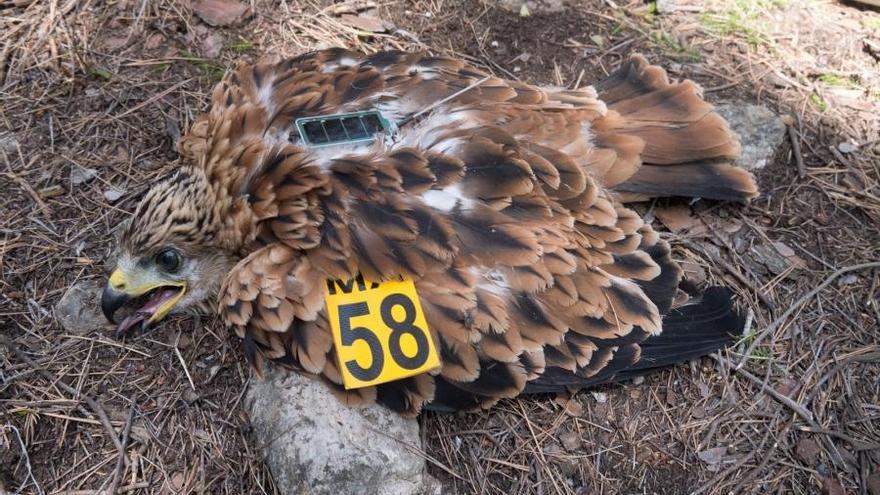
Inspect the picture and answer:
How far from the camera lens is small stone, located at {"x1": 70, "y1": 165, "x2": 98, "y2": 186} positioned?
10.5 feet

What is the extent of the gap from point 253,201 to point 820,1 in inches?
148

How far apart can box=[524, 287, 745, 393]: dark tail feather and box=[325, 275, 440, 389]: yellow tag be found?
49 centimetres

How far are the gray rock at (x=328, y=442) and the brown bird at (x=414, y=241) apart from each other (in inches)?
3.6

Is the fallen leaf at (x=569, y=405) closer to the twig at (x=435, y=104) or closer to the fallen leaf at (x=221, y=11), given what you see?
the twig at (x=435, y=104)

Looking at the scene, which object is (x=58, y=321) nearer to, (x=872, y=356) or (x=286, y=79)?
(x=286, y=79)

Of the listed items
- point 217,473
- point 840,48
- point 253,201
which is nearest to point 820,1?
point 840,48

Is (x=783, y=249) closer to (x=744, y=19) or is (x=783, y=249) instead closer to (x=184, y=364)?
(x=744, y=19)

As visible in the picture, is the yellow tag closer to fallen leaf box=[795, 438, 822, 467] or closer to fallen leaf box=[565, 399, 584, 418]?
fallen leaf box=[565, 399, 584, 418]

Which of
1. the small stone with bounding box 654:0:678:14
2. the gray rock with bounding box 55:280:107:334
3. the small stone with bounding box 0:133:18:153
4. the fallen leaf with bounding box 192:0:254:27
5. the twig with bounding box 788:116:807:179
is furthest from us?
the small stone with bounding box 654:0:678:14

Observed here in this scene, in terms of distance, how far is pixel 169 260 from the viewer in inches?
108

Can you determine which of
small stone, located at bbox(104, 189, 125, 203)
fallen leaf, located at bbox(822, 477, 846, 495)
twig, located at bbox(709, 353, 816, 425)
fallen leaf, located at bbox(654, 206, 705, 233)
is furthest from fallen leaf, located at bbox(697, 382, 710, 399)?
small stone, located at bbox(104, 189, 125, 203)

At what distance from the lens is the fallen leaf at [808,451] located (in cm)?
271

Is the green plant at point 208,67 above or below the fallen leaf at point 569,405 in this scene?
above

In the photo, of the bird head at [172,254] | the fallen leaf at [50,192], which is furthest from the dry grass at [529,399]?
the bird head at [172,254]
